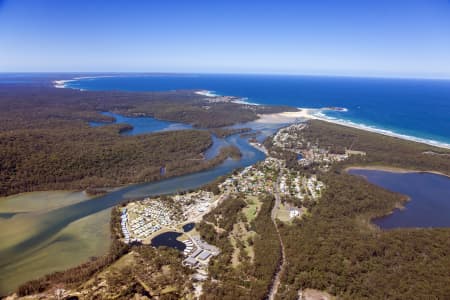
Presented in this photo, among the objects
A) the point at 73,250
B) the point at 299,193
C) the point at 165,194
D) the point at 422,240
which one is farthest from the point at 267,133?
the point at 73,250

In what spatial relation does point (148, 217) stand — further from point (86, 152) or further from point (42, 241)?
point (86, 152)

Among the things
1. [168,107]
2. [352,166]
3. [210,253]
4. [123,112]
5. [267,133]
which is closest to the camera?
[210,253]

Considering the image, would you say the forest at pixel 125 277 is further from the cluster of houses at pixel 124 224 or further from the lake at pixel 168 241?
the cluster of houses at pixel 124 224

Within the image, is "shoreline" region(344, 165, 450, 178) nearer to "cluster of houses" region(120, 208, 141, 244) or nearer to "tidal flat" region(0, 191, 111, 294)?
"cluster of houses" region(120, 208, 141, 244)

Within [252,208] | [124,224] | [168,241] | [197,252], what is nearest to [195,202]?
[252,208]

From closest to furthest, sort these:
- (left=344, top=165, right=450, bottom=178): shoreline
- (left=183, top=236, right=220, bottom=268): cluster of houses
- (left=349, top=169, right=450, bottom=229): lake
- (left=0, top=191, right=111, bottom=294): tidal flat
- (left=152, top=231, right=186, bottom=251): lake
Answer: (left=183, top=236, right=220, bottom=268): cluster of houses < (left=0, top=191, right=111, bottom=294): tidal flat < (left=152, top=231, right=186, bottom=251): lake < (left=349, top=169, right=450, bottom=229): lake < (left=344, top=165, right=450, bottom=178): shoreline

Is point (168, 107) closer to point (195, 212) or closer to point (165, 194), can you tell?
point (165, 194)

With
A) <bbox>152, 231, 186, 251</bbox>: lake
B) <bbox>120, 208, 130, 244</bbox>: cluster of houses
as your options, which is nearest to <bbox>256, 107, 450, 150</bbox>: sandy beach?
<bbox>152, 231, 186, 251</bbox>: lake
